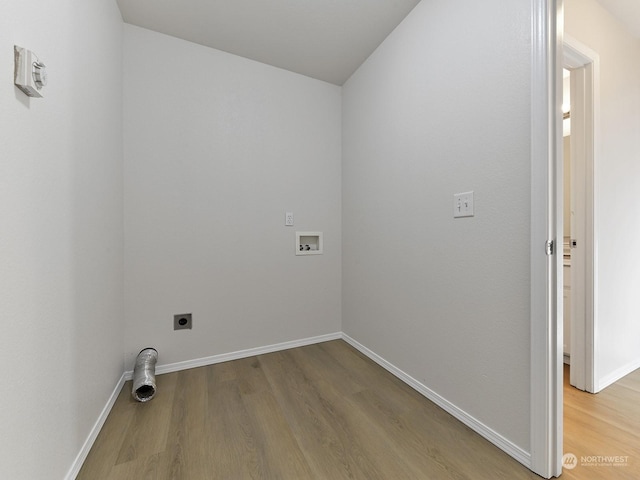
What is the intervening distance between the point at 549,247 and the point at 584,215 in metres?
1.07

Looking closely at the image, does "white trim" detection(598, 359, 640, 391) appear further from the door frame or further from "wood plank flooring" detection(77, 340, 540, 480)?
"wood plank flooring" detection(77, 340, 540, 480)

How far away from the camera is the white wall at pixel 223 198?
1.94 metres

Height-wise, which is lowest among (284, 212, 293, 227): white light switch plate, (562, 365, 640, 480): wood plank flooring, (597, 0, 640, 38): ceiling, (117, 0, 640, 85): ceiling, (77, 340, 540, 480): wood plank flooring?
(77, 340, 540, 480): wood plank flooring

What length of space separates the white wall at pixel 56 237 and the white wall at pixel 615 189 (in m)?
2.67

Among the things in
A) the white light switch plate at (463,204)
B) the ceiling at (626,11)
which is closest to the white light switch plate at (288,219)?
the white light switch plate at (463,204)

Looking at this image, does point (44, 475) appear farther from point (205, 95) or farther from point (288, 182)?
point (205, 95)

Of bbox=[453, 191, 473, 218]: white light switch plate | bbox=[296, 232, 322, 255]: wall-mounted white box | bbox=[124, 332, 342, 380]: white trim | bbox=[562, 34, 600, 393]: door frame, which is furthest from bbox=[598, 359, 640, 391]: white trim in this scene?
bbox=[296, 232, 322, 255]: wall-mounted white box

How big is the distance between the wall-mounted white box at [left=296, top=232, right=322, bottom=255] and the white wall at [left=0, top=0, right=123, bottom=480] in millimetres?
1382

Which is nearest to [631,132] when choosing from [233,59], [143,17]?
[233,59]

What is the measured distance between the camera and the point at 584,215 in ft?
5.78

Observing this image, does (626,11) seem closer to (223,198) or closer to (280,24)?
(280,24)

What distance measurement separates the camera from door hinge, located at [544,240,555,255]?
108 centimetres

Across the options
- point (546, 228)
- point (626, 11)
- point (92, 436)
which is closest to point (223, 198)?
point (92, 436)

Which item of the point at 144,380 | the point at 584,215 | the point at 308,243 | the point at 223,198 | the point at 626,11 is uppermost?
the point at 626,11
